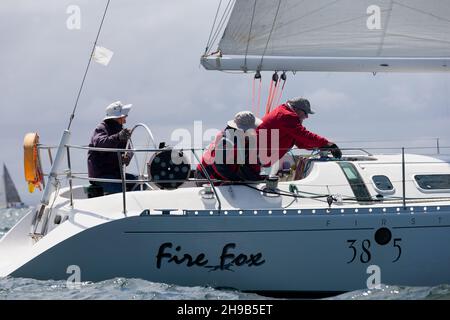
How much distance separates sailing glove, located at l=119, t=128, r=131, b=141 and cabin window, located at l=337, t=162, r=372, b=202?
84.0 inches

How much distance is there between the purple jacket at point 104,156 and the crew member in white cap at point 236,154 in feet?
3.41

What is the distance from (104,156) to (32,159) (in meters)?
0.76

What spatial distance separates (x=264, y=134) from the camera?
31.4ft

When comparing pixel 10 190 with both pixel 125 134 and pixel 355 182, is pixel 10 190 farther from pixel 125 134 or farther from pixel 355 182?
pixel 355 182

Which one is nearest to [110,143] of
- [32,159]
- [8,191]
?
[32,159]

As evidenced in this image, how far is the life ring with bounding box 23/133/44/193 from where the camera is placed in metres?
9.91

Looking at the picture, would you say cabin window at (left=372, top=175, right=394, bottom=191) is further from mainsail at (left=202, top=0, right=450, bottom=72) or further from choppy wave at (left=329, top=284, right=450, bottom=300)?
mainsail at (left=202, top=0, right=450, bottom=72)

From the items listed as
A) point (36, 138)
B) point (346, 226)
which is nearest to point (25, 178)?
point (36, 138)

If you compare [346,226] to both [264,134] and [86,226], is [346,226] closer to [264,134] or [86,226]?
[264,134]

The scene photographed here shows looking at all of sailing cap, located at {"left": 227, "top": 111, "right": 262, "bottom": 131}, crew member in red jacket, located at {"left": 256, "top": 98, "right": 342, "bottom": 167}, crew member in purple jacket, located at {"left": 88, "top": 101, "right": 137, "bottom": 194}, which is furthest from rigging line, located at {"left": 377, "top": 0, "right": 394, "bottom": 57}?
crew member in purple jacket, located at {"left": 88, "top": 101, "right": 137, "bottom": 194}

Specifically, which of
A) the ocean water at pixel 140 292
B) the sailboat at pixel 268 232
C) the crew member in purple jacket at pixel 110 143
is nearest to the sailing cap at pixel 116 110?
the crew member in purple jacket at pixel 110 143
